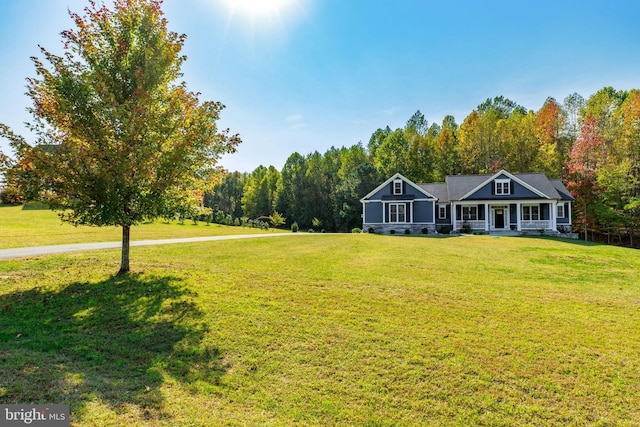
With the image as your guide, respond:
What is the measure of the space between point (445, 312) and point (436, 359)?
78.2 inches

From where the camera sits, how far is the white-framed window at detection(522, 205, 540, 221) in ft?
96.9

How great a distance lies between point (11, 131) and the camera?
7453mm

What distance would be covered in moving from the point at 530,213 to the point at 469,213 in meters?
5.12

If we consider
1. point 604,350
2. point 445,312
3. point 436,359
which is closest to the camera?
point 436,359

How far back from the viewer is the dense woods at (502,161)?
31.4 meters

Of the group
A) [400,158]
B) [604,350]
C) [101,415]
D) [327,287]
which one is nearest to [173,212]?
[327,287]

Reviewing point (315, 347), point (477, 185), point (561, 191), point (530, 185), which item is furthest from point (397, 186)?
point (315, 347)

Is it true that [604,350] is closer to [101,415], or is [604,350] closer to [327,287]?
[327,287]

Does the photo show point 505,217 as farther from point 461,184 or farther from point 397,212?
point 397,212

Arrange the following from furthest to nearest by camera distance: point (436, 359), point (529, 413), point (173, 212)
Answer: point (173, 212) → point (436, 359) → point (529, 413)

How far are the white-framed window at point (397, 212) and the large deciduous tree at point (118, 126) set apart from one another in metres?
24.4

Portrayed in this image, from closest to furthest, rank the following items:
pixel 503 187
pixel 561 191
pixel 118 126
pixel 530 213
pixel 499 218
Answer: pixel 118 126
pixel 503 187
pixel 530 213
pixel 561 191
pixel 499 218

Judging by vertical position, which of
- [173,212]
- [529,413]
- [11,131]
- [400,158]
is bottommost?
[529,413]

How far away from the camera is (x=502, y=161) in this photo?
139 ft
